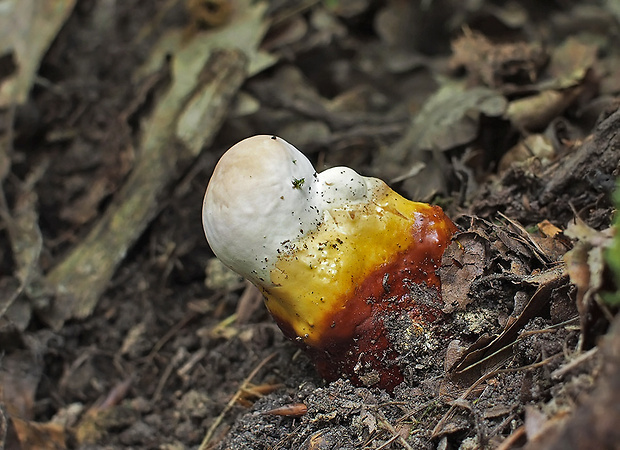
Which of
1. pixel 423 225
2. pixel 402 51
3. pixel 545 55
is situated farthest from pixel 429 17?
pixel 423 225

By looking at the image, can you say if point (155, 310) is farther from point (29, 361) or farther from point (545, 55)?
point (545, 55)

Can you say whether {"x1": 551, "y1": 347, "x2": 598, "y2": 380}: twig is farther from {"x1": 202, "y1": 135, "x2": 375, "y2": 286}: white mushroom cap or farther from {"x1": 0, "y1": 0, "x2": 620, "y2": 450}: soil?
{"x1": 202, "y1": 135, "x2": 375, "y2": 286}: white mushroom cap

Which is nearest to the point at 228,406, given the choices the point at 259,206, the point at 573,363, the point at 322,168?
the point at 259,206

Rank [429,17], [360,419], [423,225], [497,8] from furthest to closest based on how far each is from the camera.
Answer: [429,17] → [497,8] → [423,225] → [360,419]

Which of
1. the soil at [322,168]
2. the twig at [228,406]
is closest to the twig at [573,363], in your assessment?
the soil at [322,168]

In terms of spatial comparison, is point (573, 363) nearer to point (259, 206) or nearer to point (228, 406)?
point (259, 206)

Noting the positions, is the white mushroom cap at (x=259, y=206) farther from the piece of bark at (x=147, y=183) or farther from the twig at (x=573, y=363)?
the piece of bark at (x=147, y=183)

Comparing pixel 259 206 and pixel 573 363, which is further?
pixel 259 206
